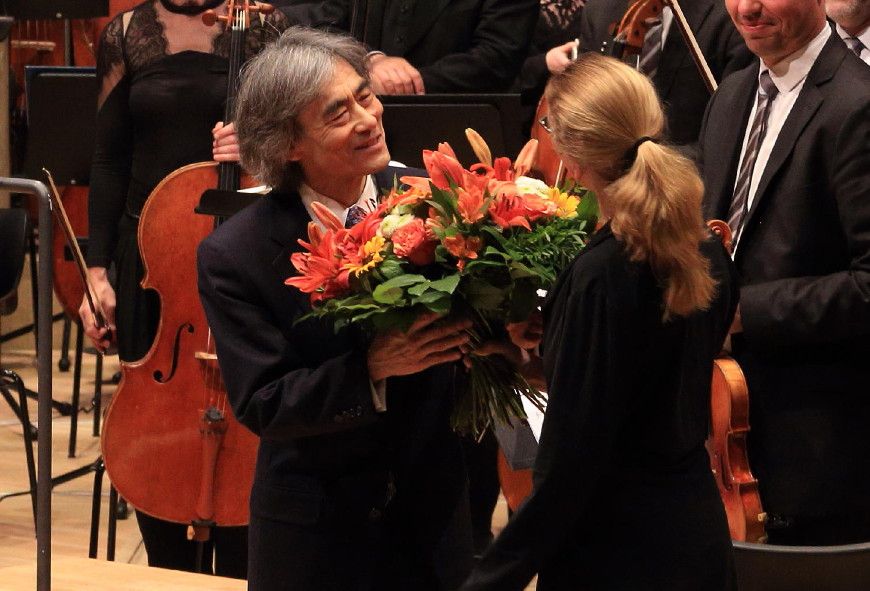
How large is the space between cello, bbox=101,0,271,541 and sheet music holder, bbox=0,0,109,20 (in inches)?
103

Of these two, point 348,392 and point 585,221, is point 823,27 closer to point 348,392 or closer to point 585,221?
point 585,221

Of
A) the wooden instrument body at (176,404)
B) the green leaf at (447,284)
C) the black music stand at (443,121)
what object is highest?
the green leaf at (447,284)

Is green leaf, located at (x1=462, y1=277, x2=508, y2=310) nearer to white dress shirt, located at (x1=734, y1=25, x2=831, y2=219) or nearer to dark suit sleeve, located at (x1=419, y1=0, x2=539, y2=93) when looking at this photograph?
white dress shirt, located at (x1=734, y1=25, x2=831, y2=219)

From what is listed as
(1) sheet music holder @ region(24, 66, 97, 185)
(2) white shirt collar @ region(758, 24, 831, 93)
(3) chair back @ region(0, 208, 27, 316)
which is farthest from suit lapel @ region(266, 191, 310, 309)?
(1) sheet music holder @ region(24, 66, 97, 185)

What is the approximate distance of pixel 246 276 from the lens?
88.1 inches

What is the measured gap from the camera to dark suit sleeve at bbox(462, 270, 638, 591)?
6.07 feet

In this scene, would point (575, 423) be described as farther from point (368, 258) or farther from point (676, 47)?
point (676, 47)

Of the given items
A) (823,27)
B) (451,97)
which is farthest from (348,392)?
(451,97)

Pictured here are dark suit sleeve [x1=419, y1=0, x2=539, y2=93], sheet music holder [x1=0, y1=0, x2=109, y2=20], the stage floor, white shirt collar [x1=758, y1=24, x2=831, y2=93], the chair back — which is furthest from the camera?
sheet music holder [x1=0, y1=0, x2=109, y2=20]

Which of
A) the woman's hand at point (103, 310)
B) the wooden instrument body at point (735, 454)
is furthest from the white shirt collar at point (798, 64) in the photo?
the woman's hand at point (103, 310)

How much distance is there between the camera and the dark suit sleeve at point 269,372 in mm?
2117

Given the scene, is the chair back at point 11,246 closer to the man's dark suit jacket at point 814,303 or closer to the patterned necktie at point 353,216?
the patterned necktie at point 353,216

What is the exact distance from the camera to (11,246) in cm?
461

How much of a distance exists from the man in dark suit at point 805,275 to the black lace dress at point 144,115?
141 cm
